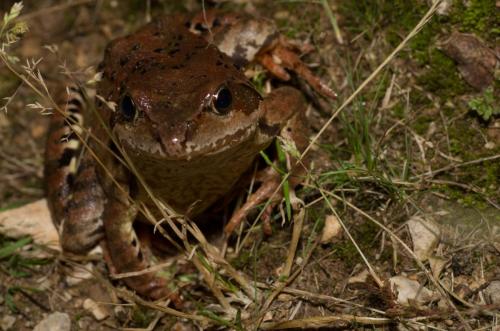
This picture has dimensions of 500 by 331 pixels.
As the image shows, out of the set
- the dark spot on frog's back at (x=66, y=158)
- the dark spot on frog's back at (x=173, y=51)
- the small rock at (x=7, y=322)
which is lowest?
the small rock at (x=7, y=322)

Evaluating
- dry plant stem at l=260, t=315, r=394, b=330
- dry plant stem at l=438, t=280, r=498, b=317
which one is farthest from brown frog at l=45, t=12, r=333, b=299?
dry plant stem at l=438, t=280, r=498, b=317

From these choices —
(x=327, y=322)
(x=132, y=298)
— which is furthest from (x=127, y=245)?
(x=327, y=322)

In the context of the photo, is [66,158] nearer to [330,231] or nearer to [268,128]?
[268,128]

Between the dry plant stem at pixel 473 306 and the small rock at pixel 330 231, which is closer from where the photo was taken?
A: the dry plant stem at pixel 473 306

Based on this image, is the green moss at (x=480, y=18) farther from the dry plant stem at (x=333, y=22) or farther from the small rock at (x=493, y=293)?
the small rock at (x=493, y=293)

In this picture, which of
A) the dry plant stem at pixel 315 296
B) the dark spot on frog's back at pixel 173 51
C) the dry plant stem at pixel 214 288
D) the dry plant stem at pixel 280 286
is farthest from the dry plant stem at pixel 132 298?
the dark spot on frog's back at pixel 173 51

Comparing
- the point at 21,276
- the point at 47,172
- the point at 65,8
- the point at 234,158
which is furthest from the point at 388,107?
the point at 65,8
